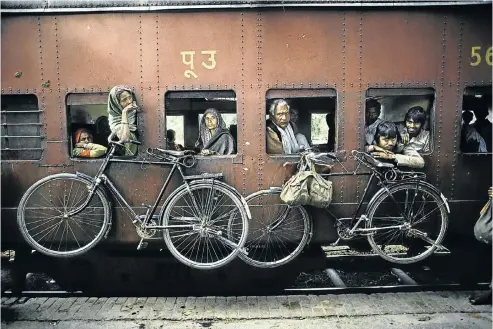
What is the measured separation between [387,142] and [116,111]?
3374mm

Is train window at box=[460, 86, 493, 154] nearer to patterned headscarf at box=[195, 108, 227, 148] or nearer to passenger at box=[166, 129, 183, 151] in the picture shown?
patterned headscarf at box=[195, 108, 227, 148]

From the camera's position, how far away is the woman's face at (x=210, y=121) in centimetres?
517

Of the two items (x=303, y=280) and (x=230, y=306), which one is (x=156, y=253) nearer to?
(x=230, y=306)

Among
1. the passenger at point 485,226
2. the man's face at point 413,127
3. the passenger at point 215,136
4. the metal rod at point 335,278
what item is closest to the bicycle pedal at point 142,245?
the passenger at point 215,136

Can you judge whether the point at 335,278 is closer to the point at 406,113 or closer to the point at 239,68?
the point at 406,113

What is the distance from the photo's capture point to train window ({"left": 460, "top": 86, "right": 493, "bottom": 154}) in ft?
17.7

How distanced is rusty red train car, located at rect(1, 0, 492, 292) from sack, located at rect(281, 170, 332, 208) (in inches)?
16.8

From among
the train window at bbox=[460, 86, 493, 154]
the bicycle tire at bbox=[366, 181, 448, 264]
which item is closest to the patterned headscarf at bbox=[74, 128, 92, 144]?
the bicycle tire at bbox=[366, 181, 448, 264]

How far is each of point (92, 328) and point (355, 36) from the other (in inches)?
180

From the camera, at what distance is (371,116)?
212 inches

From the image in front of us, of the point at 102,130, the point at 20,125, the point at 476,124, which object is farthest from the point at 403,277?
the point at 20,125

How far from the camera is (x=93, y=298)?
208 inches

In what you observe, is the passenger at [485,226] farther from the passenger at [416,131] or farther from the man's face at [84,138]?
the man's face at [84,138]

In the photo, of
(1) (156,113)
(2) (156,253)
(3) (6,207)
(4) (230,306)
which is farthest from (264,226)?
(3) (6,207)
